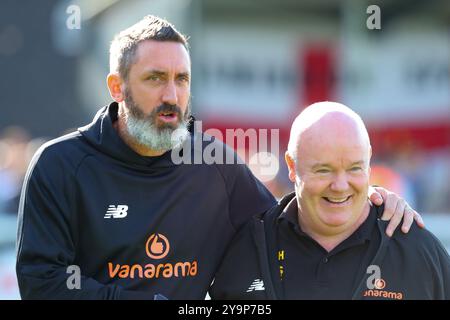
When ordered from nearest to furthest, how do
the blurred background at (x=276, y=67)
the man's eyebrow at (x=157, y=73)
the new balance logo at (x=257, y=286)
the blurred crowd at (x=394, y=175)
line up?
the new balance logo at (x=257, y=286) → the man's eyebrow at (x=157, y=73) → the blurred crowd at (x=394, y=175) → the blurred background at (x=276, y=67)

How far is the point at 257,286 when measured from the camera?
3.82 m

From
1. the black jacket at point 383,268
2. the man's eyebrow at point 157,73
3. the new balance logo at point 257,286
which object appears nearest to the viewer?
the black jacket at point 383,268

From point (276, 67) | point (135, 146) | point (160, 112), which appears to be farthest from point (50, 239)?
→ point (276, 67)

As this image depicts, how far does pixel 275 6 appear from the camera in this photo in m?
13.4

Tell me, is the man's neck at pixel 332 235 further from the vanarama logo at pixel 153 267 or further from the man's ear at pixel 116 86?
the man's ear at pixel 116 86

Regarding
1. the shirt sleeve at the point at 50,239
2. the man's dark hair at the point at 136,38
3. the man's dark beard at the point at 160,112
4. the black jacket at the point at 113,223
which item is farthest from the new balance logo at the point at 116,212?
the man's dark hair at the point at 136,38

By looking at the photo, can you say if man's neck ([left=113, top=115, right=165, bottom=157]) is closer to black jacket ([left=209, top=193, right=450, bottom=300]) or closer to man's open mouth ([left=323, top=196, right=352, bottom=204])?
black jacket ([left=209, top=193, right=450, bottom=300])

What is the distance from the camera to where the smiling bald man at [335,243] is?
12.1ft

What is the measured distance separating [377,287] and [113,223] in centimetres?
128

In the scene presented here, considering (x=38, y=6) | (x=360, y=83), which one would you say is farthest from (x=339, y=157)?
(x=38, y=6)

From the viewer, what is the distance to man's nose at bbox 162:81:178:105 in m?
3.99

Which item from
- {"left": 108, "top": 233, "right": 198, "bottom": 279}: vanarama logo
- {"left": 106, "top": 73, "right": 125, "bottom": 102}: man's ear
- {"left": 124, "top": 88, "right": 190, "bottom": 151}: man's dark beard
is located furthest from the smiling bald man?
{"left": 106, "top": 73, "right": 125, "bottom": 102}: man's ear

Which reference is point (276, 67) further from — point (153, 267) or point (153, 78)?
point (153, 267)
